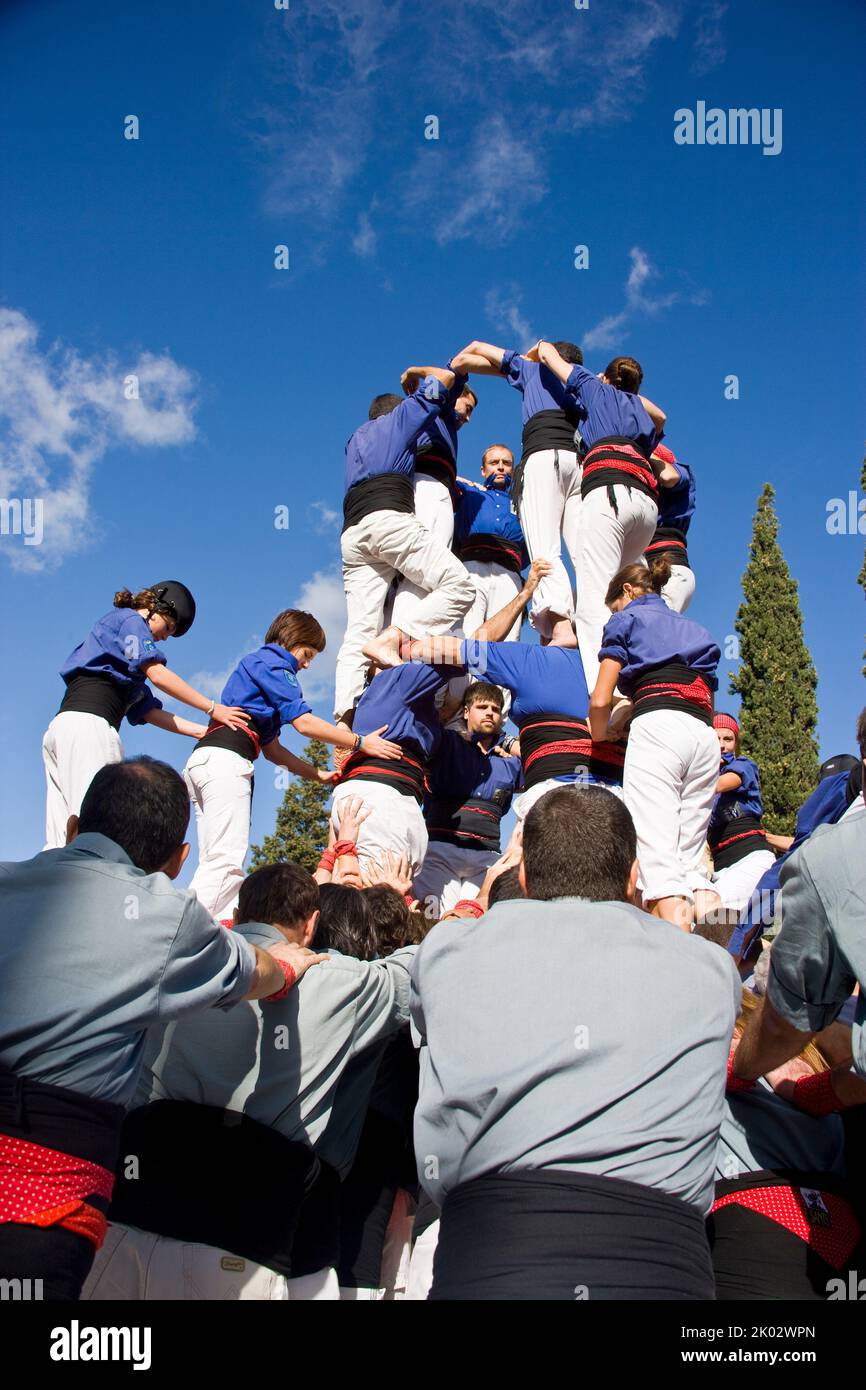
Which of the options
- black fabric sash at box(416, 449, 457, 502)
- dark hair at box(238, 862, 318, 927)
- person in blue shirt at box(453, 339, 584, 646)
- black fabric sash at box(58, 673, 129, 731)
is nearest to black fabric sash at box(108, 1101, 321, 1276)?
dark hair at box(238, 862, 318, 927)

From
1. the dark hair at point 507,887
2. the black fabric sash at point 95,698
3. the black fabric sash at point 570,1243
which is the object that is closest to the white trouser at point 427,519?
the black fabric sash at point 95,698

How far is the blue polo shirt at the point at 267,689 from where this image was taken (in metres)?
6.38

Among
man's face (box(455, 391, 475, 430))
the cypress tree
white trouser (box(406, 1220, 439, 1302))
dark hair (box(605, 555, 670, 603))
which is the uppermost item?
the cypress tree

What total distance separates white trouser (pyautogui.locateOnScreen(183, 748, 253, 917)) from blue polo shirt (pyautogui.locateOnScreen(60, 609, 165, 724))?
24.4 inches

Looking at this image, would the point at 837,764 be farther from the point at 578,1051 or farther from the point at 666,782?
the point at 578,1051

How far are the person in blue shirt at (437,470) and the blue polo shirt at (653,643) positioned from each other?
207cm

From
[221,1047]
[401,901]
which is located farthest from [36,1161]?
[401,901]

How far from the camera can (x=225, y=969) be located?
2.49 metres

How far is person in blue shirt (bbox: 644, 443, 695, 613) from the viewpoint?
837 centimetres

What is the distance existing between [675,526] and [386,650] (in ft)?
11.2

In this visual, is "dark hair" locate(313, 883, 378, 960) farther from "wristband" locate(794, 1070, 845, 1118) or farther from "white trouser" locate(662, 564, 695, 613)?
"white trouser" locate(662, 564, 695, 613)

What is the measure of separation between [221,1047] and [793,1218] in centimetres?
148
